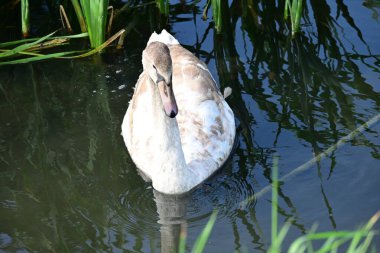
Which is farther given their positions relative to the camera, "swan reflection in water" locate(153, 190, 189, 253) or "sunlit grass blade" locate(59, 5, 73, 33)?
"sunlit grass blade" locate(59, 5, 73, 33)

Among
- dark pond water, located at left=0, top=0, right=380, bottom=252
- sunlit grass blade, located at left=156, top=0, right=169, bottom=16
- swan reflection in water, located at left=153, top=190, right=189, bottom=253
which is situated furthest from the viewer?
sunlit grass blade, located at left=156, top=0, right=169, bottom=16

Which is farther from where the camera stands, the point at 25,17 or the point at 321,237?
the point at 25,17

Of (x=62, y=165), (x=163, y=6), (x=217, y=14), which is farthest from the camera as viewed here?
(x=163, y=6)

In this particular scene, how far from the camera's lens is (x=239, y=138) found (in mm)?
8820

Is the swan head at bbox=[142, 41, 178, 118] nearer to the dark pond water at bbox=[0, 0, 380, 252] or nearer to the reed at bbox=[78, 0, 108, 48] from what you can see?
the dark pond water at bbox=[0, 0, 380, 252]

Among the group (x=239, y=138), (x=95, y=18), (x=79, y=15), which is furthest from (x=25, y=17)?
(x=239, y=138)

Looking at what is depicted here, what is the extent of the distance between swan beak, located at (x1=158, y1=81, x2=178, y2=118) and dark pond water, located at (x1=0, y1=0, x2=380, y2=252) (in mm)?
1017

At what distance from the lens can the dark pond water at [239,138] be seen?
7.32 metres

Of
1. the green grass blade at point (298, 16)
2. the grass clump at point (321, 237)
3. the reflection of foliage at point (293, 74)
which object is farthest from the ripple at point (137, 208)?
the green grass blade at point (298, 16)

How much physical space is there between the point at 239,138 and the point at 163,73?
6.20 feet

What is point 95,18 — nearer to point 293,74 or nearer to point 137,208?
point 293,74

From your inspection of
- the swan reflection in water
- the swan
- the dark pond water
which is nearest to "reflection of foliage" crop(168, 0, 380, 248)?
the dark pond water

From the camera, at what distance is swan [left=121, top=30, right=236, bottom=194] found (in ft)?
24.2

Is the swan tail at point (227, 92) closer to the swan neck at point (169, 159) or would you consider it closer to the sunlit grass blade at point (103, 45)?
the sunlit grass blade at point (103, 45)
